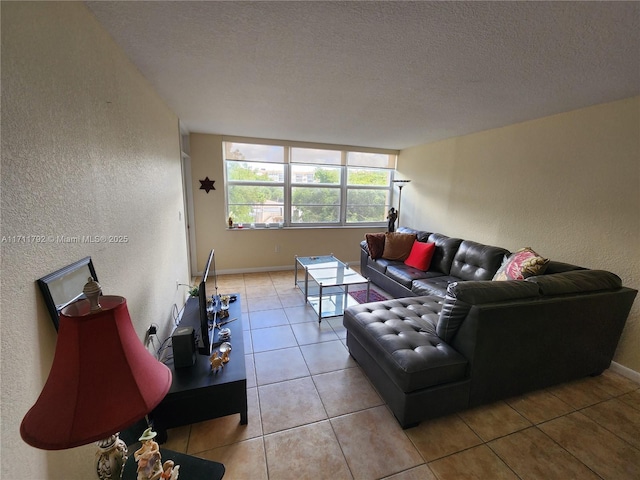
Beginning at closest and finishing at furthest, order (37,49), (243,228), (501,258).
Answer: (37,49) → (501,258) → (243,228)

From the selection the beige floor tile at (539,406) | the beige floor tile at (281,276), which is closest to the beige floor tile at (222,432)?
the beige floor tile at (539,406)

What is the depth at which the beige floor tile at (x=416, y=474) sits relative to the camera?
1.40m

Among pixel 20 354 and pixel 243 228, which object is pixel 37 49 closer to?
pixel 20 354

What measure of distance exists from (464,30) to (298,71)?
3.26ft

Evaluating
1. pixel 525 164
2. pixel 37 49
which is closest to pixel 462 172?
pixel 525 164

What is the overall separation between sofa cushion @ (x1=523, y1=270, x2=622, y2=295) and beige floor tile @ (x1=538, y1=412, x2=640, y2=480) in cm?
82

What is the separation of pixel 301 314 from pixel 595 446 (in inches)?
94.7

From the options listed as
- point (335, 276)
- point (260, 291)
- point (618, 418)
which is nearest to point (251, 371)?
point (335, 276)

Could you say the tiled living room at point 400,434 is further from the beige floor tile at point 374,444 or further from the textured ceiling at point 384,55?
the textured ceiling at point 384,55

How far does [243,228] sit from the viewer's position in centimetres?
446

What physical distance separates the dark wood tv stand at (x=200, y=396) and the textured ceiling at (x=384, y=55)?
188cm

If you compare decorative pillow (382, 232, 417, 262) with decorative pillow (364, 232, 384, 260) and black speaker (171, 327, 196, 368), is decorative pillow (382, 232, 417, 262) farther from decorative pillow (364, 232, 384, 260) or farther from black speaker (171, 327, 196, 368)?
black speaker (171, 327, 196, 368)

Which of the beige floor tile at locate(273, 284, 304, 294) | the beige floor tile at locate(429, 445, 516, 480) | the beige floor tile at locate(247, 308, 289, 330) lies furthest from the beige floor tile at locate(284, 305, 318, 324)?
the beige floor tile at locate(429, 445, 516, 480)

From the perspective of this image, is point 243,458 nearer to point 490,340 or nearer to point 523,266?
point 490,340
